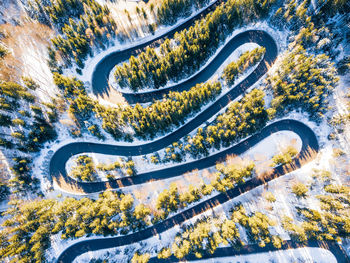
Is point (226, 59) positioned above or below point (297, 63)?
above

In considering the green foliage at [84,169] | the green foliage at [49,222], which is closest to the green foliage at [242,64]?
the green foliage at [49,222]

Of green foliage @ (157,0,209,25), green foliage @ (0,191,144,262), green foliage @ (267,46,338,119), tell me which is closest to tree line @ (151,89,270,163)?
green foliage @ (267,46,338,119)

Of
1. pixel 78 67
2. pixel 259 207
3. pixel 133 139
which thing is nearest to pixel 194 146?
pixel 133 139

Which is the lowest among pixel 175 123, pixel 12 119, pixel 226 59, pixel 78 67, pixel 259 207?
pixel 259 207

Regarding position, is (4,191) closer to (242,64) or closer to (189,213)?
(189,213)

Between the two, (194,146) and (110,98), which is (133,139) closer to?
(110,98)

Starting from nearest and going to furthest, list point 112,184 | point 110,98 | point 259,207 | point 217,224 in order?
point 217,224, point 259,207, point 112,184, point 110,98
